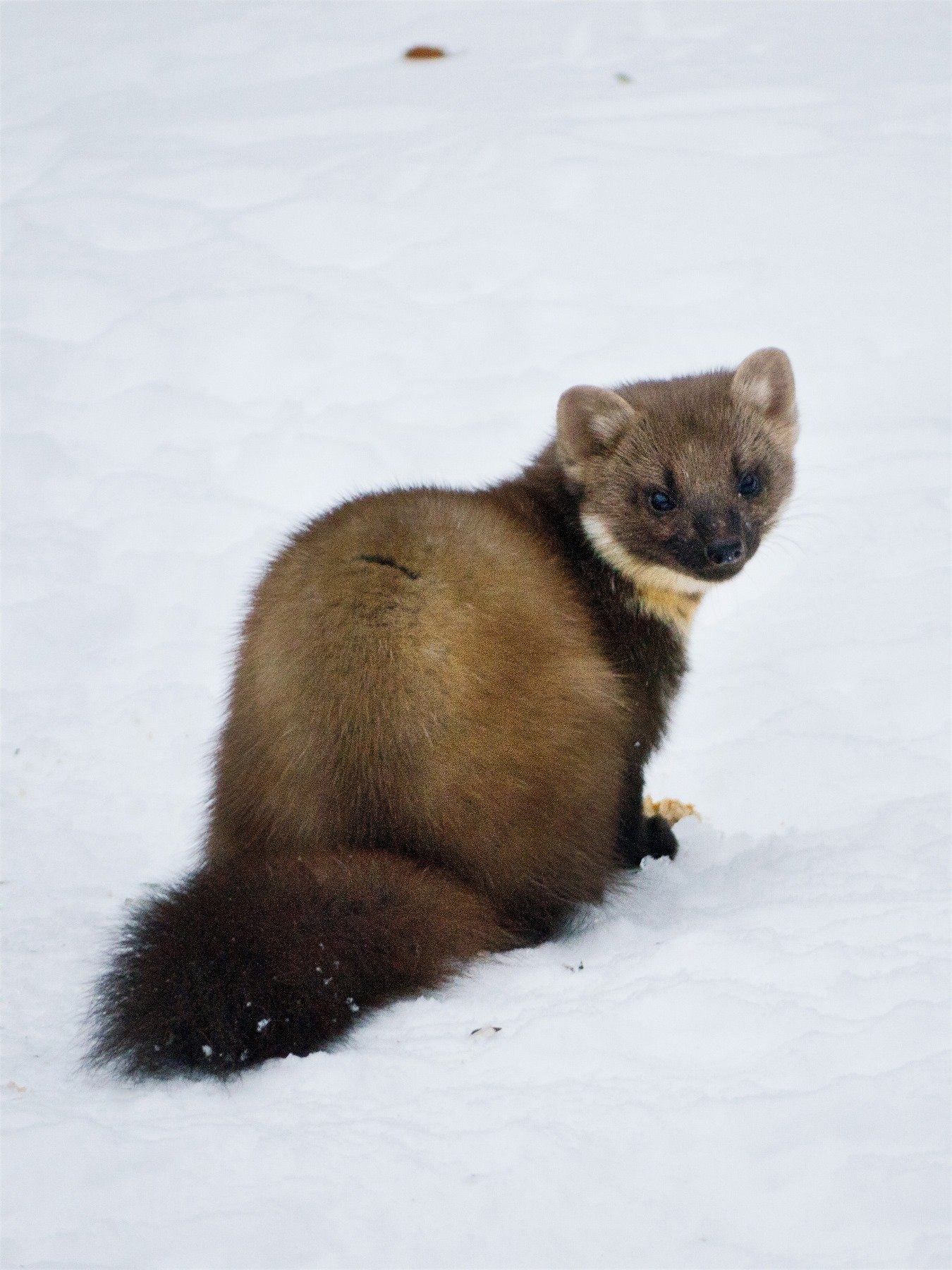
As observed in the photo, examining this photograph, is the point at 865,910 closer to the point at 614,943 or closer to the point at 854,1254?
the point at 614,943

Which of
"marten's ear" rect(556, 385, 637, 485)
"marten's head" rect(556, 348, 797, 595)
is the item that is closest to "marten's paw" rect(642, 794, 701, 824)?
"marten's head" rect(556, 348, 797, 595)

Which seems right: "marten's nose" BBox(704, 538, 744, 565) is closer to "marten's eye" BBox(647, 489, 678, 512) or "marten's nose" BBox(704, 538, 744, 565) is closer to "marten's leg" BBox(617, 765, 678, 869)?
"marten's eye" BBox(647, 489, 678, 512)

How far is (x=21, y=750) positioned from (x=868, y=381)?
3.63m

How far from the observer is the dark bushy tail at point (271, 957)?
2.41 m

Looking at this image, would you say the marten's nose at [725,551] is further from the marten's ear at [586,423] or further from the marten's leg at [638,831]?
the marten's leg at [638,831]

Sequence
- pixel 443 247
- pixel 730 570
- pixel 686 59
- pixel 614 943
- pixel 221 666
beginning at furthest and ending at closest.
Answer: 1. pixel 686 59
2. pixel 443 247
3. pixel 221 666
4. pixel 730 570
5. pixel 614 943

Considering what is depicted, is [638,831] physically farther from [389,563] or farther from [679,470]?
[389,563]

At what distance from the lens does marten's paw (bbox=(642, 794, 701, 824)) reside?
407 cm

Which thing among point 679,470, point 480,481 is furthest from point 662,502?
point 480,481

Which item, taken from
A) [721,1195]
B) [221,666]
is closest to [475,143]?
[221,666]

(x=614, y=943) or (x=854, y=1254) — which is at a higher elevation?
(x=854, y=1254)

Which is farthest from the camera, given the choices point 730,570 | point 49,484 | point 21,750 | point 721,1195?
point 49,484

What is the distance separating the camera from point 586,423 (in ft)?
12.2

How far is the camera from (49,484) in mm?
5438
